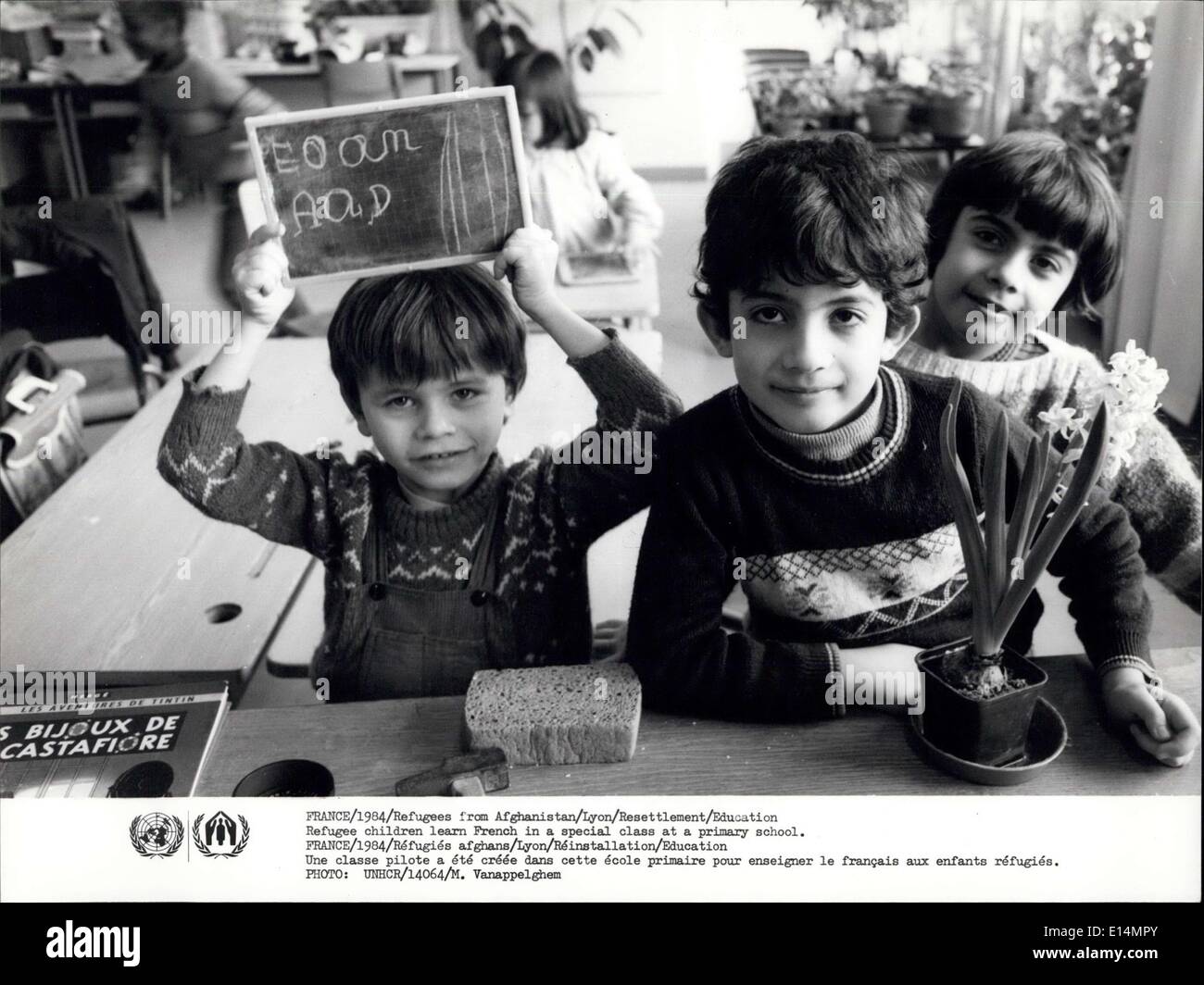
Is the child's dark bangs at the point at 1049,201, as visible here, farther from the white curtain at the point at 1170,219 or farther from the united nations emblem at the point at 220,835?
the united nations emblem at the point at 220,835

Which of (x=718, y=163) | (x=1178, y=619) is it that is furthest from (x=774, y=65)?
(x=1178, y=619)

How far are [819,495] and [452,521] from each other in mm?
360

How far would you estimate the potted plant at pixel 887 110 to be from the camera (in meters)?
0.98

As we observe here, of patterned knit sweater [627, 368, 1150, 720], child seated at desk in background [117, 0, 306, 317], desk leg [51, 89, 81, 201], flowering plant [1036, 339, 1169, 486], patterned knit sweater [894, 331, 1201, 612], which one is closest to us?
flowering plant [1036, 339, 1169, 486]

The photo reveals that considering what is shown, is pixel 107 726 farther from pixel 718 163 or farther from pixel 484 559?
pixel 718 163

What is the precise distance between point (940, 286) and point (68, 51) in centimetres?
104

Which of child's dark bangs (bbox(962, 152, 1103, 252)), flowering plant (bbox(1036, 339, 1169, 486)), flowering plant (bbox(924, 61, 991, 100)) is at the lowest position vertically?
flowering plant (bbox(1036, 339, 1169, 486))

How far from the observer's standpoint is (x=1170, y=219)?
958 millimetres

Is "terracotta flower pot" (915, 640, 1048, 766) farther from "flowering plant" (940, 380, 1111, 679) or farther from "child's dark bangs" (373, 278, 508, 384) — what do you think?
"child's dark bangs" (373, 278, 508, 384)

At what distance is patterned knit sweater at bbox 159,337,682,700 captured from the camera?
89cm

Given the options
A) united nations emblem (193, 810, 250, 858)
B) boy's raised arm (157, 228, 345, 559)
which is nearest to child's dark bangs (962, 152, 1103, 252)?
boy's raised arm (157, 228, 345, 559)

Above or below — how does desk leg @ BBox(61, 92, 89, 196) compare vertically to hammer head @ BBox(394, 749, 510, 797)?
above

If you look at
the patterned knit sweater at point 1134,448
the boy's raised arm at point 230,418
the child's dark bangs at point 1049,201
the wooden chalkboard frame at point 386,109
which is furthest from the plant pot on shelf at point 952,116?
the boy's raised arm at point 230,418

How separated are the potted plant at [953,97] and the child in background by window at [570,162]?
0.31m
